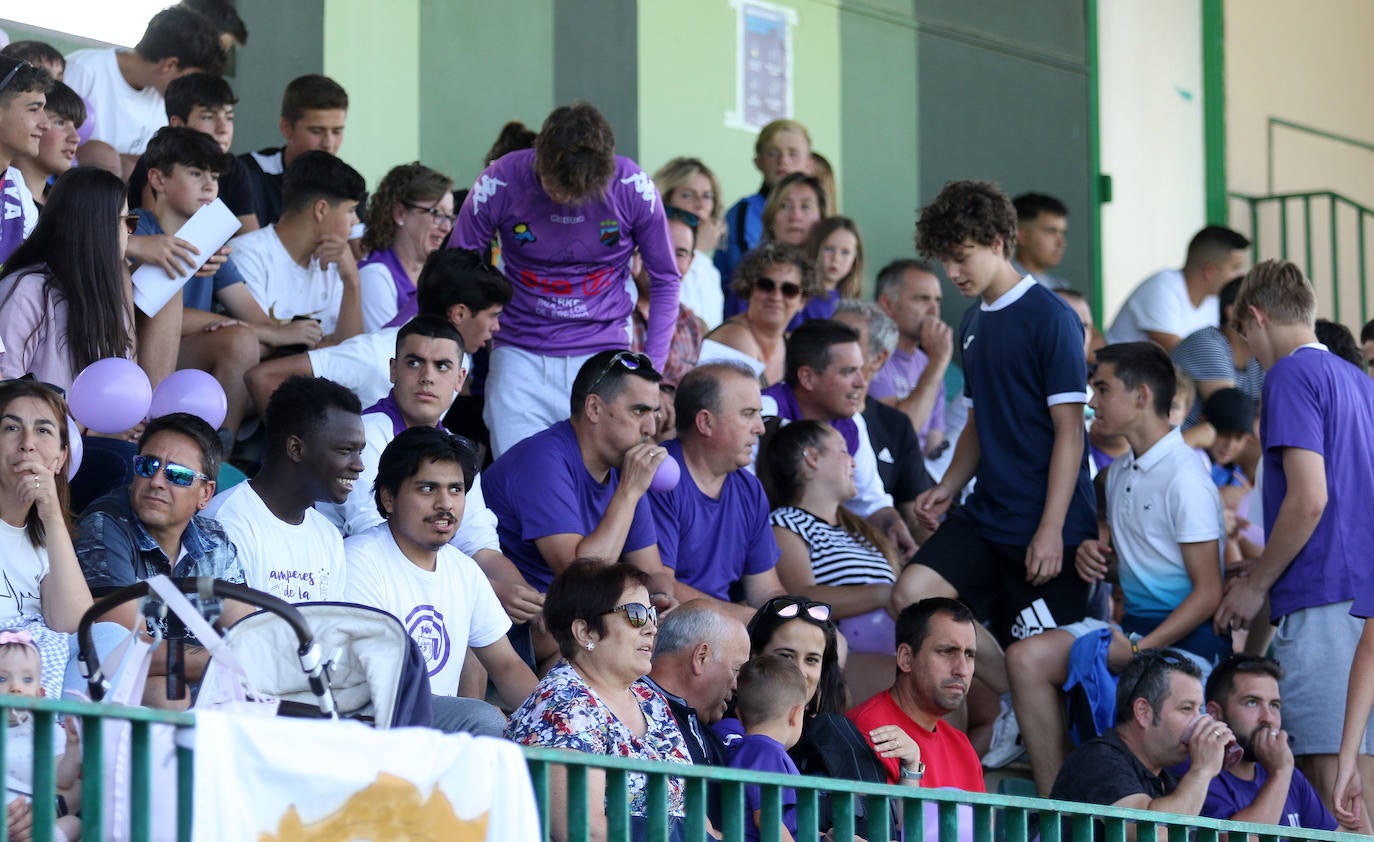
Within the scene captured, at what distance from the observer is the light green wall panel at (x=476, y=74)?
9.55 metres

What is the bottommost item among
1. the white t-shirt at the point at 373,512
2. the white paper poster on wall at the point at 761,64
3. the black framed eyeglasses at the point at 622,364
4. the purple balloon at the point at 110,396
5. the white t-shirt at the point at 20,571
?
the white t-shirt at the point at 20,571

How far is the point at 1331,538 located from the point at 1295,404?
0.48 meters

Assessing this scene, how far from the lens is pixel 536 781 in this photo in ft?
11.7

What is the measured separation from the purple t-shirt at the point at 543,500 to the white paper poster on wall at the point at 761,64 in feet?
16.3

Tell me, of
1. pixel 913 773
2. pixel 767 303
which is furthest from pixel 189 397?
pixel 767 303

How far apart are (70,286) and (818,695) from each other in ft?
8.68

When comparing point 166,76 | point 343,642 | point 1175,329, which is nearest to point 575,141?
point 166,76

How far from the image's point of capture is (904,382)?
946 cm

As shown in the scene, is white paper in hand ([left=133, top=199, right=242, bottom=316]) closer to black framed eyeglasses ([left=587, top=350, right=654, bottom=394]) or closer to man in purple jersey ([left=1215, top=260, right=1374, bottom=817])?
black framed eyeglasses ([left=587, top=350, right=654, bottom=394])

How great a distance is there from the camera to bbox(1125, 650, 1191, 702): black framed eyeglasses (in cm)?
627

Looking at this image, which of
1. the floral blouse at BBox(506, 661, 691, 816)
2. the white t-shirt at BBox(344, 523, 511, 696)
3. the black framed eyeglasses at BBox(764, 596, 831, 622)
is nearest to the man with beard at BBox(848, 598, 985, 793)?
the black framed eyeglasses at BBox(764, 596, 831, 622)

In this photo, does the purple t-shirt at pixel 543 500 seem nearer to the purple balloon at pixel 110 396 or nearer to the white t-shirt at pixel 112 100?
the purple balloon at pixel 110 396

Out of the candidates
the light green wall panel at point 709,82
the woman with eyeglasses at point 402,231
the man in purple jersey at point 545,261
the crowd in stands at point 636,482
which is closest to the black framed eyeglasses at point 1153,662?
the crowd in stands at point 636,482

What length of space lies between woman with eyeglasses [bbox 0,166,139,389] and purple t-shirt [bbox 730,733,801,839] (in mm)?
2296
